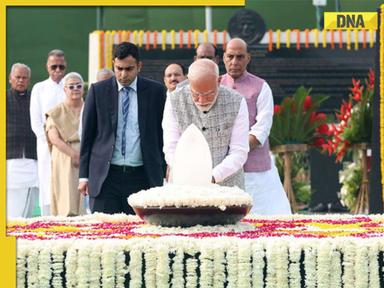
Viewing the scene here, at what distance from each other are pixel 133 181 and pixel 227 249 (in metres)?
2.94

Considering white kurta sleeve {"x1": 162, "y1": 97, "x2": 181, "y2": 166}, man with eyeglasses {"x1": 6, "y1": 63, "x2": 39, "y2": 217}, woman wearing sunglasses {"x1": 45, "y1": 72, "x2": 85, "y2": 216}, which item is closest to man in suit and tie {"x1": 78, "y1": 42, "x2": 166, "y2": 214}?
white kurta sleeve {"x1": 162, "y1": 97, "x2": 181, "y2": 166}

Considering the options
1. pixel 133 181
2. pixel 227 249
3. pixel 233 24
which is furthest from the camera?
pixel 233 24

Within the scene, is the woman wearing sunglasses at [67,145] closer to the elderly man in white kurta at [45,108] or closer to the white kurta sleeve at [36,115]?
the elderly man in white kurta at [45,108]

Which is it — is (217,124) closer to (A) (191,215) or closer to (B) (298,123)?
(A) (191,215)

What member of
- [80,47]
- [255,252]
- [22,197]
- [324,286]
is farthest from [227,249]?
[80,47]

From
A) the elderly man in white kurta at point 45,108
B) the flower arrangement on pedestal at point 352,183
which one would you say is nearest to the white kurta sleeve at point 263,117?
the elderly man in white kurta at point 45,108

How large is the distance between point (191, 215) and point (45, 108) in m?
6.43

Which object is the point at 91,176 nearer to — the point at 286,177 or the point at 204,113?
the point at 204,113

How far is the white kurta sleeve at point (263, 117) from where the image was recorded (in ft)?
26.6

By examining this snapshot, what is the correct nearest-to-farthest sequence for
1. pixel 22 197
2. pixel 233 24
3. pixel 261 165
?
pixel 261 165
pixel 22 197
pixel 233 24

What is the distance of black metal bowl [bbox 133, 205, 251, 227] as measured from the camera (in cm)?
506

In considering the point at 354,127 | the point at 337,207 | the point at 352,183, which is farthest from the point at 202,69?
the point at 337,207

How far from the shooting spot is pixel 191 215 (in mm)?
5070

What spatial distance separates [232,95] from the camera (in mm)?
6539
